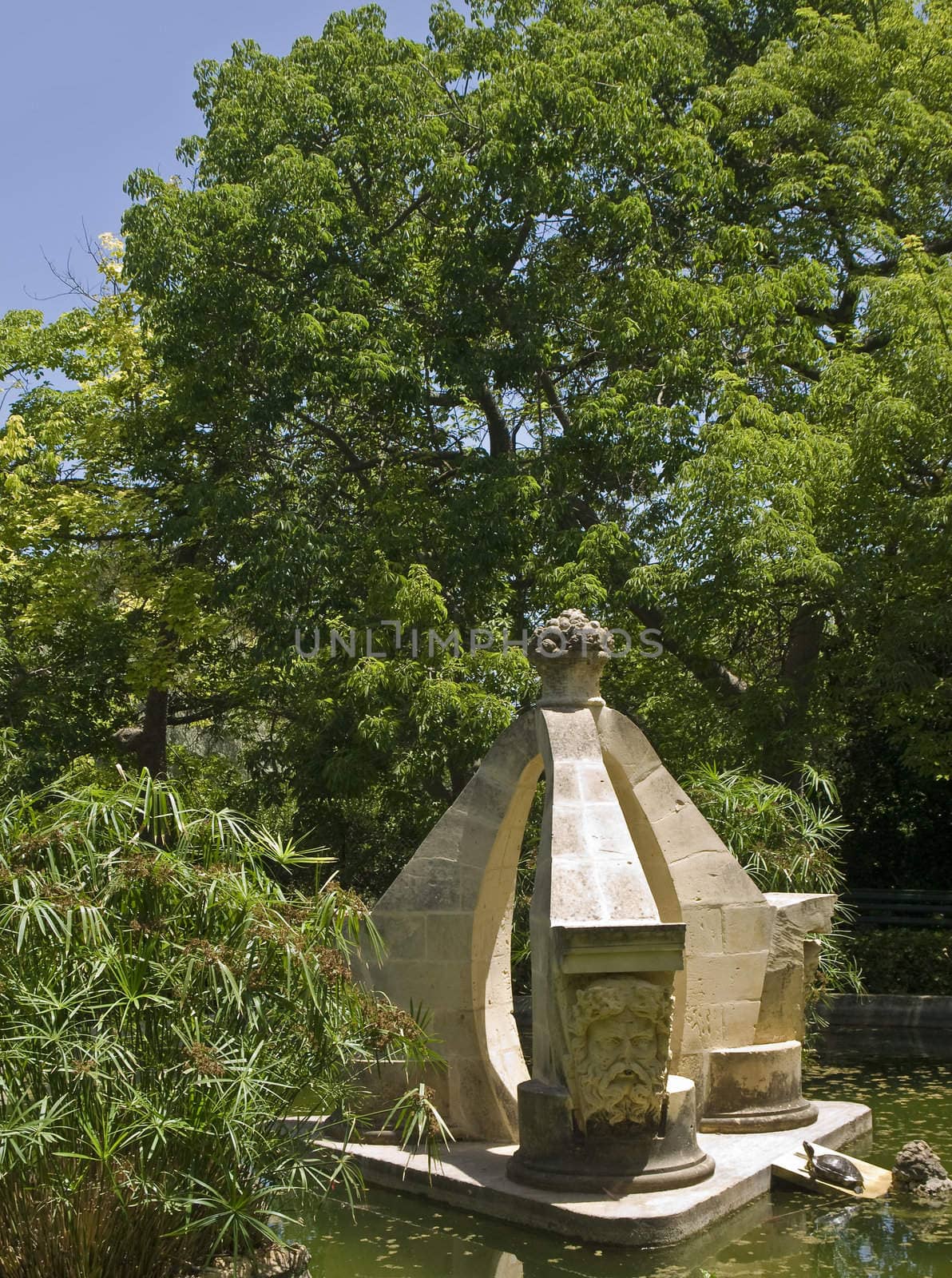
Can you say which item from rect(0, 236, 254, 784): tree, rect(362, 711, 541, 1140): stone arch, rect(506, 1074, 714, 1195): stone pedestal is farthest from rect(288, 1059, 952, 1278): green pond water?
rect(0, 236, 254, 784): tree

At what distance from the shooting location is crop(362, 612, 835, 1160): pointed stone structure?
626 centimetres

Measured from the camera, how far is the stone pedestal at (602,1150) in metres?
6.29

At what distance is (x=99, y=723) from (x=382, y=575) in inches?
216

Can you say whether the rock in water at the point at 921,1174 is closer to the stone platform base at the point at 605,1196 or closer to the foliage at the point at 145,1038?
the stone platform base at the point at 605,1196

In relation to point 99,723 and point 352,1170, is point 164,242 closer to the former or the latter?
point 99,723

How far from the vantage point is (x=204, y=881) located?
5.23 m

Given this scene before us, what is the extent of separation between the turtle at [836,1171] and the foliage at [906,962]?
6.70m

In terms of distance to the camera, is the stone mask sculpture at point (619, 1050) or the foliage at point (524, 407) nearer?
the stone mask sculpture at point (619, 1050)

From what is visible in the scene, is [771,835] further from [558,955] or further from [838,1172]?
[558,955]

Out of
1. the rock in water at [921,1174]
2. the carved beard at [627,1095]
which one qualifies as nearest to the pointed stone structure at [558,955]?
the carved beard at [627,1095]

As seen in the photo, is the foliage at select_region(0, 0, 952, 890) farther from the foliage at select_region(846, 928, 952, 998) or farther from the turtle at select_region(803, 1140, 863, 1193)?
the turtle at select_region(803, 1140, 863, 1193)

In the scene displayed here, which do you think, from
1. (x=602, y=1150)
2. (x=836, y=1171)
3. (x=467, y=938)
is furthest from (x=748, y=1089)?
(x=467, y=938)

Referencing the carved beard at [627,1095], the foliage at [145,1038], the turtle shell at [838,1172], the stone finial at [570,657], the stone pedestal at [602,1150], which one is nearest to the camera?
the foliage at [145,1038]

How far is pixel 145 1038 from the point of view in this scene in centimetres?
505
